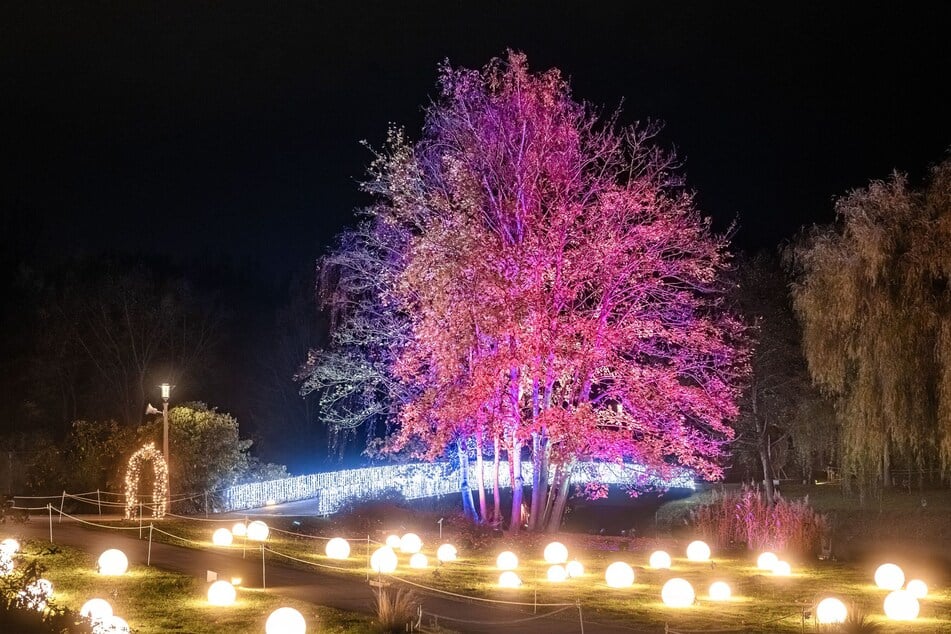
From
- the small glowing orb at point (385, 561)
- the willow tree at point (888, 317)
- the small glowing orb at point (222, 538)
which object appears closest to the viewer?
the small glowing orb at point (385, 561)

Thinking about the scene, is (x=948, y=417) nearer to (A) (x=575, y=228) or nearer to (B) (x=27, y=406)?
(A) (x=575, y=228)

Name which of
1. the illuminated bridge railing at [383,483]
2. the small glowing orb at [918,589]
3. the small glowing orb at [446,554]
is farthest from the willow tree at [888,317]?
the small glowing orb at [446,554]

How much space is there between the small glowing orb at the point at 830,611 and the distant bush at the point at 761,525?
31.6 feet

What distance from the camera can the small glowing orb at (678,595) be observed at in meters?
15.6

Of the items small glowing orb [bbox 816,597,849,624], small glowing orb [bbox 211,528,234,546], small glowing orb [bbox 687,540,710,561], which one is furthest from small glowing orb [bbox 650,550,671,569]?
small glowing orb [bbox 211,528,234,546]

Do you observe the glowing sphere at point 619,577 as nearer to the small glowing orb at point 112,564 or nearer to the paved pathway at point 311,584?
the paved pathway at point 311,584

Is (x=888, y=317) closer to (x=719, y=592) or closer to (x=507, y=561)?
(x=719, y=592)

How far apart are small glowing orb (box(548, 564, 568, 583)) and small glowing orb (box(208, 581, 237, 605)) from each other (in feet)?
20.6

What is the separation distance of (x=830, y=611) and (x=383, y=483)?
22.9 m

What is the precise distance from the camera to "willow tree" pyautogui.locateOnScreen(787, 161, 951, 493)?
23094 mm

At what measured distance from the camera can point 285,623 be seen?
11945 millimetres

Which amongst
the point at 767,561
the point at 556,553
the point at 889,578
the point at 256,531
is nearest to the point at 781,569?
the point at 767,561

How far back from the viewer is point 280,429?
4997 centimetres

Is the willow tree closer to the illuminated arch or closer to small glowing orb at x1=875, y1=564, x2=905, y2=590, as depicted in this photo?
small glowing orb at x1=875, y1=564, x2=905, y2=590
